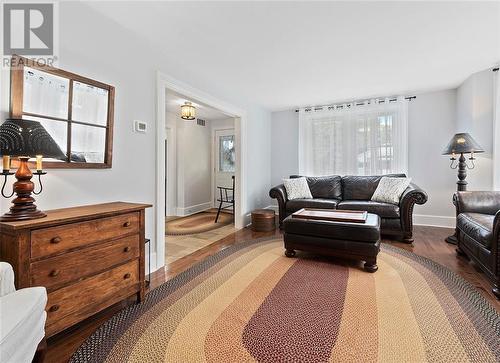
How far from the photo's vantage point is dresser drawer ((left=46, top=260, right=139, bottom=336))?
1.34 m

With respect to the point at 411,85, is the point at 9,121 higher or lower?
lower

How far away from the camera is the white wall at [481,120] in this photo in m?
3.30

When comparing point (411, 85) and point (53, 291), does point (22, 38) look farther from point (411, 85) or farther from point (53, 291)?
point (411, 85)

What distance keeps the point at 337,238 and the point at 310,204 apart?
4.78ft

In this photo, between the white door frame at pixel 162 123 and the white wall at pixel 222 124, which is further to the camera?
the white wall at pixel 222 124

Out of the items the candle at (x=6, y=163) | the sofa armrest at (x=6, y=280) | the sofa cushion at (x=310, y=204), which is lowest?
the sofa armrest at (x=6, y=280)

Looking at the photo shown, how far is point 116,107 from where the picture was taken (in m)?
2.11

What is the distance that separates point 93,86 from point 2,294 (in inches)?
61.0

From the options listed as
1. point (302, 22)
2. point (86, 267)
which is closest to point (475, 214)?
point (302, 22)

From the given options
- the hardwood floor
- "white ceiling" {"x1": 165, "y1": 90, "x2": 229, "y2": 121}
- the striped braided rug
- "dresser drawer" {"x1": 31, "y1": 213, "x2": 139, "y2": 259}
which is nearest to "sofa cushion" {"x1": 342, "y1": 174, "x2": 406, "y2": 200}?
the hardwood floor

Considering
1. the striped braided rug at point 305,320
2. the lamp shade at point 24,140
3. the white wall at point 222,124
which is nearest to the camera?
the lamp shade at point 24,140

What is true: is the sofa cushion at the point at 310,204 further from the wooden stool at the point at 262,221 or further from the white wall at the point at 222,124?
the white wall at the point at 222,124

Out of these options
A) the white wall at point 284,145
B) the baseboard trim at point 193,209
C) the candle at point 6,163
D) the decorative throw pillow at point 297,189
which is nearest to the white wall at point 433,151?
the decorative throw pillow at point 297,189

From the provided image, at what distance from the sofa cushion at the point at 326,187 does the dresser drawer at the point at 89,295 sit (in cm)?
338
